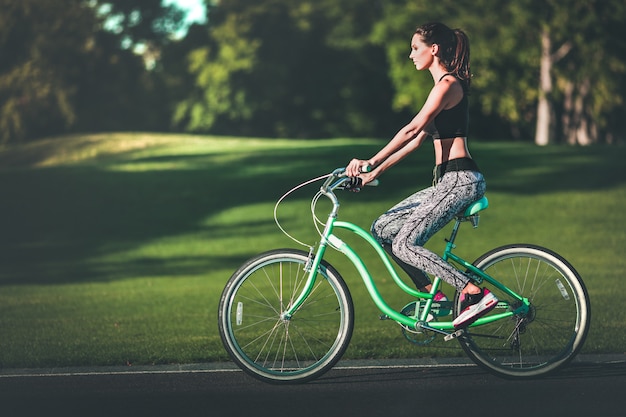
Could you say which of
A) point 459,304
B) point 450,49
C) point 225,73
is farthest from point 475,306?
point 225,73

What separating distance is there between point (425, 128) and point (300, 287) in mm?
1174

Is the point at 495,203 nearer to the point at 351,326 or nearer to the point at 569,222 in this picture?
the point at 569,222

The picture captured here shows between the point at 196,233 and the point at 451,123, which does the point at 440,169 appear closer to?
the point at 451,123

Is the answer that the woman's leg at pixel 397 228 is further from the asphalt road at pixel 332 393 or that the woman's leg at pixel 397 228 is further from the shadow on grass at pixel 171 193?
the shadow on grass at pixel 171 193

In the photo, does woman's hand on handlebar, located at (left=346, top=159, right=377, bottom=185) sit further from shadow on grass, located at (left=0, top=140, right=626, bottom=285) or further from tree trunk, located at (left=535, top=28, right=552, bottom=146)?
tree trunk, located at (left=535, top=28, right=552, bottom=146)

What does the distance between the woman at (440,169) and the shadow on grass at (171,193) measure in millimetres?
10803

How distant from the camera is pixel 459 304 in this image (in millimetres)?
5934

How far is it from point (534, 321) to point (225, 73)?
179 feet

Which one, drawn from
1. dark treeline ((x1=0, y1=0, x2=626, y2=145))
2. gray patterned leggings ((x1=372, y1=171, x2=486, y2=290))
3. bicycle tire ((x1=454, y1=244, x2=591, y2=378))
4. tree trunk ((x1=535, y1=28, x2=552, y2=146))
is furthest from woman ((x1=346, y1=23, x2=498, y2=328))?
dark treeline ((x1=0, y1=0, x2=626, y2=145))

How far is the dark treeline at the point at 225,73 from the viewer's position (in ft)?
179

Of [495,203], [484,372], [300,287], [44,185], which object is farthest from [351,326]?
[44,185]

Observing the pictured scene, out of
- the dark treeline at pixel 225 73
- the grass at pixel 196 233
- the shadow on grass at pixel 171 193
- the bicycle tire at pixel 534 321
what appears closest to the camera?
the bicycle tire at pixel 534 321

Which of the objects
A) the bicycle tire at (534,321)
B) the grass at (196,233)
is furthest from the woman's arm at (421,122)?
the grass at (196,233)

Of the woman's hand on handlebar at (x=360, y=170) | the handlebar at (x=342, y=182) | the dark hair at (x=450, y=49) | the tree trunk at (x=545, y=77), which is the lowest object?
the handlebar at (x=342, y=182)
